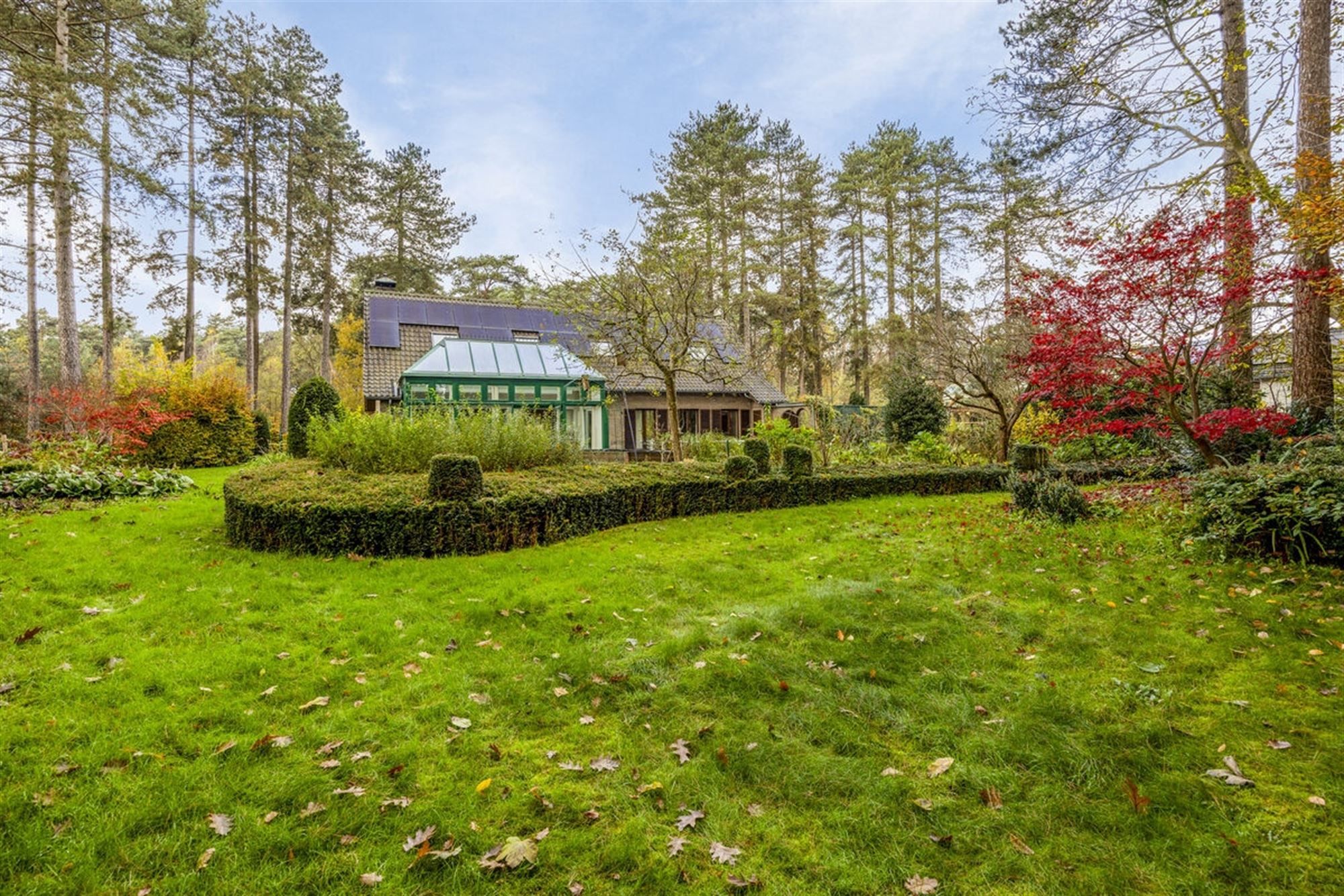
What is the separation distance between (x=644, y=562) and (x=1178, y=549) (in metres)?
4.80

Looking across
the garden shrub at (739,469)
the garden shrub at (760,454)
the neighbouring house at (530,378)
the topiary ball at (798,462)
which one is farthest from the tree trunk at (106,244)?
the topiary ball at (798,462)

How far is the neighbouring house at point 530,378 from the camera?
45.3 ft

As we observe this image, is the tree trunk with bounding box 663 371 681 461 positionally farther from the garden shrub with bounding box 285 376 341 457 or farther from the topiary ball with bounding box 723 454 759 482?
the garden shrub with bounding box 285 376 341 457

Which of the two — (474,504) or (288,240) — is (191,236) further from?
(474,504)

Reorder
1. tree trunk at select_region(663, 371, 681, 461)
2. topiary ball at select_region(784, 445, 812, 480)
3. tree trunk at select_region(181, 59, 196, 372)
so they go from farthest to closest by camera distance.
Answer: tree trunk at select_region(181, 59, 196, 372) < tree trunk at select_region(663, 371, 681, 461) < topiary ball at select_region(784, 445, 812, 480)

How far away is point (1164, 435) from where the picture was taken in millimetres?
9219

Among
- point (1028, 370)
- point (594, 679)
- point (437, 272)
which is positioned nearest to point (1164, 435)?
point (1028, 370)

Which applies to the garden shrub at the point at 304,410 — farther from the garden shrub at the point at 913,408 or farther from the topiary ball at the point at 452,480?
the garden shrub at the point at 913,408

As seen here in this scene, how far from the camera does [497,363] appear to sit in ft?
47.6

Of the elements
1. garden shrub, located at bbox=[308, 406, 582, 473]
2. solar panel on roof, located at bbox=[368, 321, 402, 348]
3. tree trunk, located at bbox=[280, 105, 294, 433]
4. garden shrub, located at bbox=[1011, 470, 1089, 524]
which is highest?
tree trunk, located at bbox=[280, 105, 294, 433]

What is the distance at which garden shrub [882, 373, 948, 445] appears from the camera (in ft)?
48.4

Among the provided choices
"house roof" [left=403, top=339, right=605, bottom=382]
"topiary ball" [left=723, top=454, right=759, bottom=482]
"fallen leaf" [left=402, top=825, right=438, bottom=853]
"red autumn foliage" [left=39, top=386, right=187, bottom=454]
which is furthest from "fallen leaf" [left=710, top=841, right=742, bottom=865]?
"red autumn foliage" [left=39, top=386, right=187, bottom=454]

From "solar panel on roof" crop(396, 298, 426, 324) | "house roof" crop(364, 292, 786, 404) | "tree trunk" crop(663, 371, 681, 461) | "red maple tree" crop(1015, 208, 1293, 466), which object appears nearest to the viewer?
"red maple tree" crop(1015, 208, 1293, 466)

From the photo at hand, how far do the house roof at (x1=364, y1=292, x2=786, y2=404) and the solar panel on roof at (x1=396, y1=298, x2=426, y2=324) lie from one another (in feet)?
0.07
